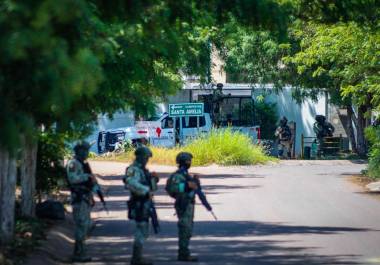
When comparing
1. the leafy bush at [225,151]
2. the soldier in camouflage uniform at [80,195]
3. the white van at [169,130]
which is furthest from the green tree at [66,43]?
the white van at [169,130]

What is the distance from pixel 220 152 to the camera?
4097cm

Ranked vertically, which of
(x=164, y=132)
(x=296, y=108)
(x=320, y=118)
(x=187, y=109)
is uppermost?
(x=296, y=108)

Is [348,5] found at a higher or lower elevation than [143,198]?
higher

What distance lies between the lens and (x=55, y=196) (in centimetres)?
2183

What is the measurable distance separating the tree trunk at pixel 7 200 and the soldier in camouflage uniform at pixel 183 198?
2.47 metres

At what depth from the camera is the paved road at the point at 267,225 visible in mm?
15516

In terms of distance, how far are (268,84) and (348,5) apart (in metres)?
35.1

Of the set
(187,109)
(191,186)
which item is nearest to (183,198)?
(191,186)

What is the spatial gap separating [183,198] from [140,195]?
848mm

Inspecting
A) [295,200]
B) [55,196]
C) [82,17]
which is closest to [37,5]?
[82,17]

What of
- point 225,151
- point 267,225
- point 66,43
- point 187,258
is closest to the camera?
point 66,43

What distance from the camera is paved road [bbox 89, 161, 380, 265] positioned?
1552 centimetres

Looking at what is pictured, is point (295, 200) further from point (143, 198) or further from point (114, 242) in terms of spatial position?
point (143, 198)

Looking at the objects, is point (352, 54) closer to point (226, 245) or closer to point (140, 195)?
point (226, 245)
